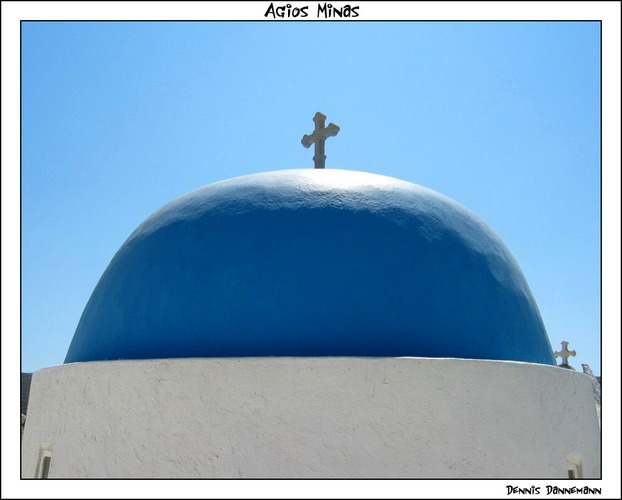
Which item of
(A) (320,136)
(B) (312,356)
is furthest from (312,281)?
(A) (320,136)

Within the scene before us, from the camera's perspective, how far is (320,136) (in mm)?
8289

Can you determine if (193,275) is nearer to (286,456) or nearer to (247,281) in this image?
(247,281)

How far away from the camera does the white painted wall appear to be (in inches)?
193

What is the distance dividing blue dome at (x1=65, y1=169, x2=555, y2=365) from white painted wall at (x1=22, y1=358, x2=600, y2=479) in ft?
1.08

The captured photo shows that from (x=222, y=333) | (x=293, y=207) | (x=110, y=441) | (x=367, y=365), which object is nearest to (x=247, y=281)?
(x=222, y=333)

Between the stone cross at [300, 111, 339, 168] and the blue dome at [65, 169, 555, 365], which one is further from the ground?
the stone cross at [300, 111, 339, 168]

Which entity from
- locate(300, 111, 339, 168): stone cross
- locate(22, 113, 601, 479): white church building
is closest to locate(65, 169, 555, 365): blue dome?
locate(22, 113, 601, 479): white church building

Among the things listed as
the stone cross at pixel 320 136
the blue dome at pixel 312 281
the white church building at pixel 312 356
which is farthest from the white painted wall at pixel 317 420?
the stone cross at pixel 320 136

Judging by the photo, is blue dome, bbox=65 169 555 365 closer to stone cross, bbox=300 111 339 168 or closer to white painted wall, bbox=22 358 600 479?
white painted wall, bbox=22 358 600 479

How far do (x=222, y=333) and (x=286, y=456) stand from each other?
3.72 feet

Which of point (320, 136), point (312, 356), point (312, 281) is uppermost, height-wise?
point (320, 136)

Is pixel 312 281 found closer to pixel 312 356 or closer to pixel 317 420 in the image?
pixel 312 356

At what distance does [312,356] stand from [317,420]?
50 cm

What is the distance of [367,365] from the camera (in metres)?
4.98
